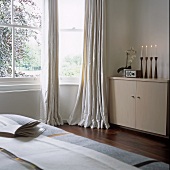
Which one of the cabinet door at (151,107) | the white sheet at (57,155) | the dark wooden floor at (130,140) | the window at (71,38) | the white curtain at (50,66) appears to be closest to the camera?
the white sheet at (57,155)

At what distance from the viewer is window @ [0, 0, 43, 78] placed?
4.41m

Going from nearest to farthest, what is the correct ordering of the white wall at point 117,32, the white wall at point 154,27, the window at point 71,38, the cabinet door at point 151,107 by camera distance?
1. the cabinet door at point 151,107
2. the white wall at point 154,27
3. the white wall at point 117,32
4. the window at point 71,38

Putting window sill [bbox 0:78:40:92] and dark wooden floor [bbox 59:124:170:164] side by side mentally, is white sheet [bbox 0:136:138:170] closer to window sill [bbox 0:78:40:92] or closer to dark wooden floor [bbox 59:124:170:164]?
dark wooden floor [bbox 59:124:170:164]

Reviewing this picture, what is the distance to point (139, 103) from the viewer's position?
4.24 meters

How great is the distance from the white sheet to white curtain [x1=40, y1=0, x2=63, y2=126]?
134 inches

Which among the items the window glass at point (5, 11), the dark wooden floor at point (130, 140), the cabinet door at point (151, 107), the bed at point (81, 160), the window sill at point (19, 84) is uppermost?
the window glass at point (5, 11)

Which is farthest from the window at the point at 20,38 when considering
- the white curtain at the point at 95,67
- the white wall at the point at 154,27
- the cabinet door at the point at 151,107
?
the cabinet door at the point at 151,107

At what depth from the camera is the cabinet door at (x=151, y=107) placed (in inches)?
153

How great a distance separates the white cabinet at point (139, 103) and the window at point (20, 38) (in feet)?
4.74

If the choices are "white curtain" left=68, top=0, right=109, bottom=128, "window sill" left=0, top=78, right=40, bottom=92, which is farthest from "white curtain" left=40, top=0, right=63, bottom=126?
"white curtain" left=68, top=0, right=109, bottom=128

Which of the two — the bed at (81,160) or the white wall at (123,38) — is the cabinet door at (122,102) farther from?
the bed at (81,160)

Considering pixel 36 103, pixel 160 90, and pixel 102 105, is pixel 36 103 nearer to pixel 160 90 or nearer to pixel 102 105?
pixel 102 105

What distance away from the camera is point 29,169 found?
2.71 feet

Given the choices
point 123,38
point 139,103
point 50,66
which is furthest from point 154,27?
point 50,66
